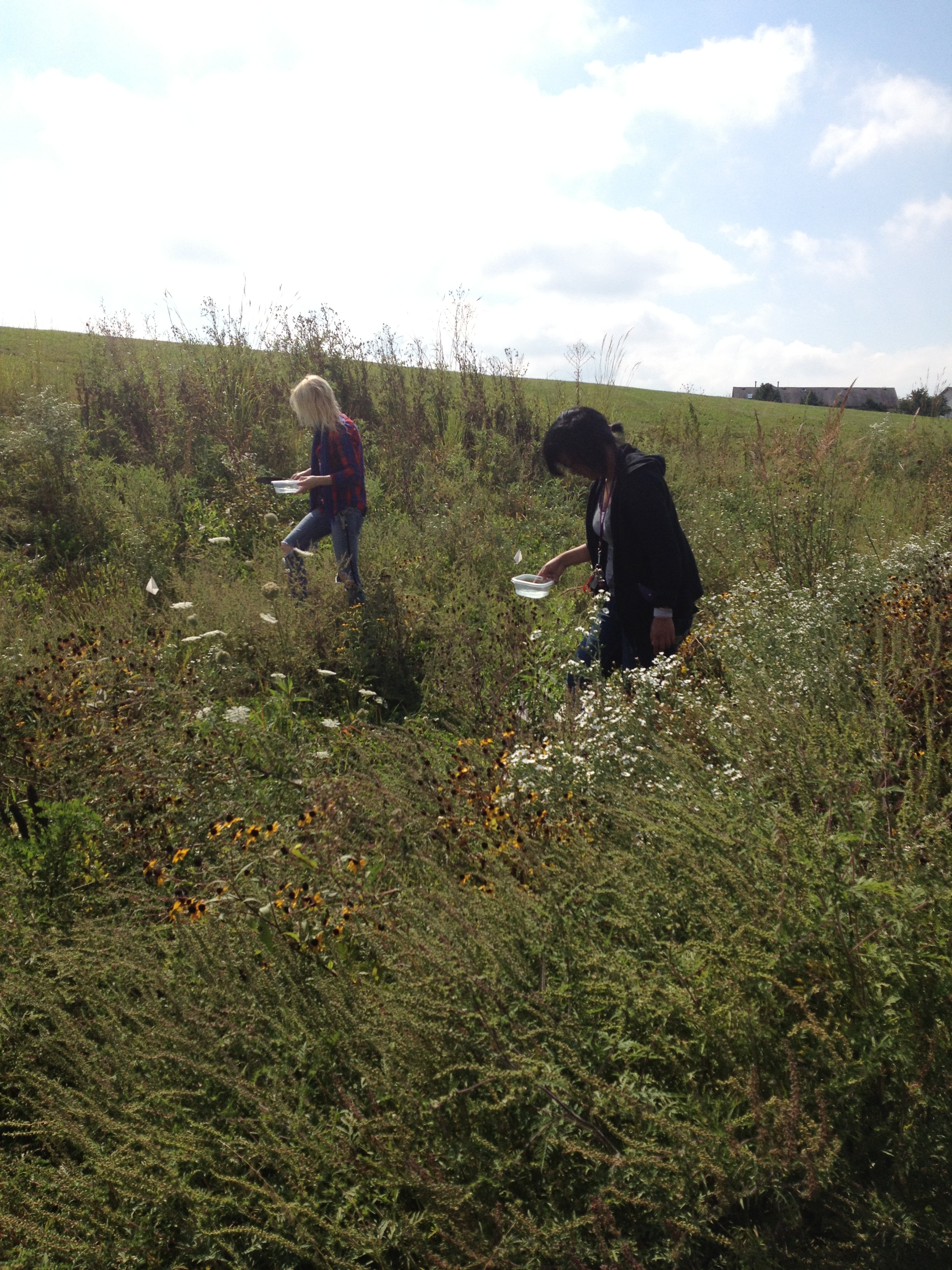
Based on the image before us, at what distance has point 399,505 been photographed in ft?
29.7

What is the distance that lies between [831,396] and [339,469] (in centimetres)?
4020

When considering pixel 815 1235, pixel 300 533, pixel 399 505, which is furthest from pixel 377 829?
pixel 399 505

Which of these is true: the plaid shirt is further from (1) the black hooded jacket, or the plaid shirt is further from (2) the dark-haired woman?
(1) the black hooded jacket

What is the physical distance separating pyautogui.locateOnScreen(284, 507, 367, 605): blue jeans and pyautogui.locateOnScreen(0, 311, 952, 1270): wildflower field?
739 mm

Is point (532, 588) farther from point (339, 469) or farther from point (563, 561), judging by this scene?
point (339, 469)

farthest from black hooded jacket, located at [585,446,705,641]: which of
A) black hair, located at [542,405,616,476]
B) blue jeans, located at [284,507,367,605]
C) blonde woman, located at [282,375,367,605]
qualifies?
blonde woman, located at [282,375,367,605]

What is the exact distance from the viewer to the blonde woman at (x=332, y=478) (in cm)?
608

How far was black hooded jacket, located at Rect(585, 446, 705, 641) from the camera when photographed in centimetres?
367

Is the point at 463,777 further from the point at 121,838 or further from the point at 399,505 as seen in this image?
the point at 399,505

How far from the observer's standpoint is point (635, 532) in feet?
12.3

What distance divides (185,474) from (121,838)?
6.59 meters

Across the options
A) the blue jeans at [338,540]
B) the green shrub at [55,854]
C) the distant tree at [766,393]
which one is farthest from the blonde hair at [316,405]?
the distant tree at [766,393]

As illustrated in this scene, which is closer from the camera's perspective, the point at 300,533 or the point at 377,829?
the point at 377,829

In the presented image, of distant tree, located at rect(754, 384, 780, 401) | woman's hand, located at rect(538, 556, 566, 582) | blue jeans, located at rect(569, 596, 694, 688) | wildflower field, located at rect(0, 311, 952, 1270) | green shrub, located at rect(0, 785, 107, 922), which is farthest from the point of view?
distant tree, located at rect(754, 384, 780, 401)
